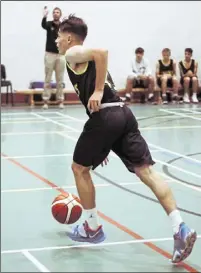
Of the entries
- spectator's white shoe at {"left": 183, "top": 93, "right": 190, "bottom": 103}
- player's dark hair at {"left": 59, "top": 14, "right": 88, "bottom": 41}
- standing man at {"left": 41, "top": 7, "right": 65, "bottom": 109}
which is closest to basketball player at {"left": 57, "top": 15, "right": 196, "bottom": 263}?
player's dark hair at {"left": 59, "top": 14, "right": 88, "bottom": 41}

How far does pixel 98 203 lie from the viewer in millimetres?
6215

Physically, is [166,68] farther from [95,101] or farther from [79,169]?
[95,101]

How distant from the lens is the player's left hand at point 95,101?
15.0ft

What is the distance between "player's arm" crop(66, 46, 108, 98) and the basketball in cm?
114

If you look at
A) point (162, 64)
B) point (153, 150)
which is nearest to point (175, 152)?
point (153, 150)

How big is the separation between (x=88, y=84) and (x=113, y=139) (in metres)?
0.43

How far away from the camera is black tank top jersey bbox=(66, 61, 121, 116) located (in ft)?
15.4

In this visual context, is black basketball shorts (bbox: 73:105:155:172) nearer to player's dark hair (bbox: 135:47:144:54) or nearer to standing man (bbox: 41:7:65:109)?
standing man (bbox: 41:7:65:109)

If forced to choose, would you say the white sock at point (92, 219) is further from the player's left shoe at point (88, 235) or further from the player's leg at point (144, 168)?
the player's leg at point (144, 168)

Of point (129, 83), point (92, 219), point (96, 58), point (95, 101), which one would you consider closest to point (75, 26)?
point (96, 58)

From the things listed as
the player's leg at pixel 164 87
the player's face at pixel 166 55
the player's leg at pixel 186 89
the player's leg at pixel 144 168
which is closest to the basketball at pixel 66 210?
the player's leg at pixel 144 168

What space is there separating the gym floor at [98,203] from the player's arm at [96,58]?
842mm

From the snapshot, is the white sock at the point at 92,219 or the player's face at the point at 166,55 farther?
the player's face at the point at 166,55

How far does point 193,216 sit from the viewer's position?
5750mm
